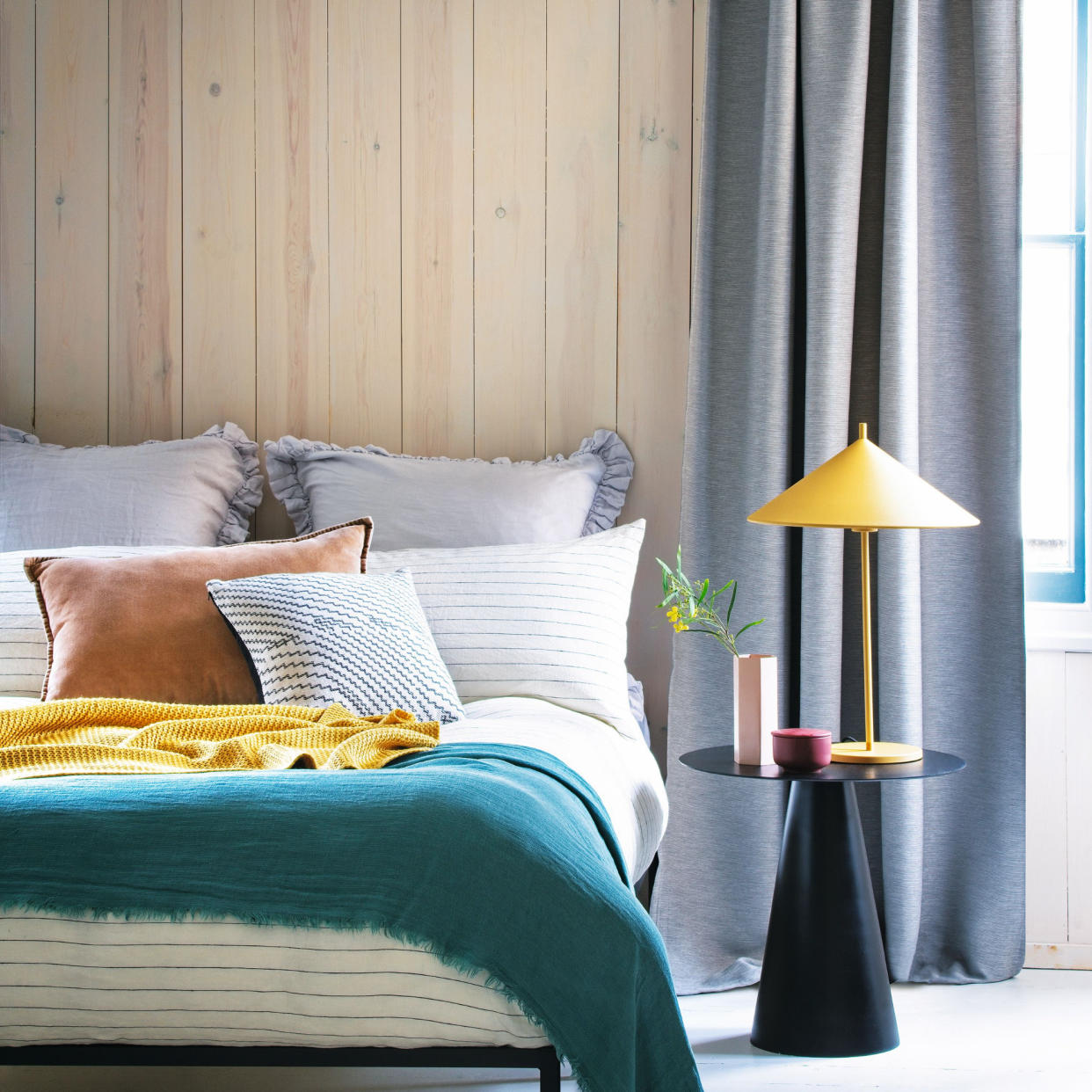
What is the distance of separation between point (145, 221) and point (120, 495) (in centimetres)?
73

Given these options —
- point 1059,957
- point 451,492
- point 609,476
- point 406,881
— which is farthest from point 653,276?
point 406,881

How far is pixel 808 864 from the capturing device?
200 cm

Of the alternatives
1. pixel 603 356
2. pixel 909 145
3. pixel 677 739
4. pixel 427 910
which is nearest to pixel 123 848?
pixel 427 910

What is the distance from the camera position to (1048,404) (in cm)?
268

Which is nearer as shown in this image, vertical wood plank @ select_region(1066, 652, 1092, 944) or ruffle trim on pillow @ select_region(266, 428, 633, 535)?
vertical wood plank @ select_region(1066, 652, 1092, 944)

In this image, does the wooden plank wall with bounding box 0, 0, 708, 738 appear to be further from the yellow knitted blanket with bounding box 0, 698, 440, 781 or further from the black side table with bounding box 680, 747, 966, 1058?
the yellow knitted blanket with bounding box 0, 698, 440, 781

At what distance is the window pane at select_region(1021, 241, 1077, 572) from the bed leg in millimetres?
1857

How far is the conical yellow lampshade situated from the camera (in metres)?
1.94

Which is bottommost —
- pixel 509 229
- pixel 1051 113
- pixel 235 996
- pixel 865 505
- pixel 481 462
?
pixel 235 996

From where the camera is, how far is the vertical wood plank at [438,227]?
9.01 feet

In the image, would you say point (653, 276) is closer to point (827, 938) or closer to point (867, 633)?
point (867, 633)

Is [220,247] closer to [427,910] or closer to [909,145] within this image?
[909,145]

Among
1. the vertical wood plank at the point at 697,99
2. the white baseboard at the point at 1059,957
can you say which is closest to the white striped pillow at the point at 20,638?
the vertical wood plank at the point at 697,99

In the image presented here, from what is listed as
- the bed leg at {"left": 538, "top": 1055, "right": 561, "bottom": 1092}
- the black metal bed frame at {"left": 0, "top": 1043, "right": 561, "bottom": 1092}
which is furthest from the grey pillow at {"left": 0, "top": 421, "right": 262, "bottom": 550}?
the bed leg at {"left": 538, "top": 1055, "right": 561, "bottom": 1092}
